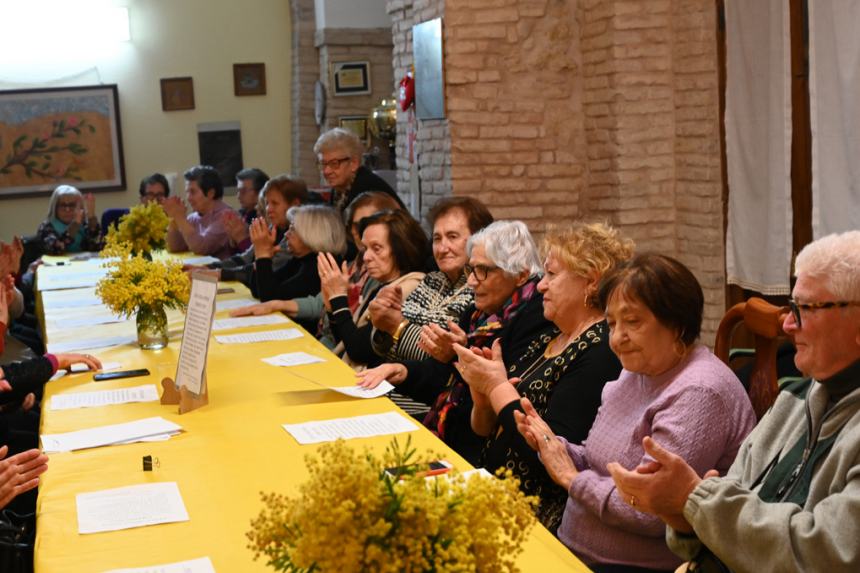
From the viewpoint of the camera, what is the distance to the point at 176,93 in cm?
1120

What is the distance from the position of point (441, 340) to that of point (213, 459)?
3.90 feet

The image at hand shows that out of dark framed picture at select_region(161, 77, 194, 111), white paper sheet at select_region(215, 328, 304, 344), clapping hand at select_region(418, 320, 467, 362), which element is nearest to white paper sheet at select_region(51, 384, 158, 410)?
white paper sheet at select_region(215, 328, 304, 344)

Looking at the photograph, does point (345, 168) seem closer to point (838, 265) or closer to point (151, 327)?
point (151, 327)

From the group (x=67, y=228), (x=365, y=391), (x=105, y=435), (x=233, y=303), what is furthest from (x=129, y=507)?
(x=67, y=228)

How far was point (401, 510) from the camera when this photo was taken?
4.61ft

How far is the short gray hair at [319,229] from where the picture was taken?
5559mm

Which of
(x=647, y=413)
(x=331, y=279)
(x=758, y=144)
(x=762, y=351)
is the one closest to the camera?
(x=647, y=413)

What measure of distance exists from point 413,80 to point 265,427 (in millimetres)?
4669

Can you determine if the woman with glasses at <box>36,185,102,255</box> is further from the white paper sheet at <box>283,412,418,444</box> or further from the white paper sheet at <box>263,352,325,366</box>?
the white paper sheet at <box>283,412,418,444</box>

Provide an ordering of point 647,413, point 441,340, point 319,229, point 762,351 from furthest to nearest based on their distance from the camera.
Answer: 1. point 319,229
2. point 441,340
3. point 762,351
4. point 647,413

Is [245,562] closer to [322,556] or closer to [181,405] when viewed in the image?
[322,556]

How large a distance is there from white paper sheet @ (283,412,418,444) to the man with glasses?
97cm

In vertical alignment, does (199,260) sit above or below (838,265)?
below

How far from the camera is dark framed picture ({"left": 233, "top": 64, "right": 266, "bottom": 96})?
37.6ft
